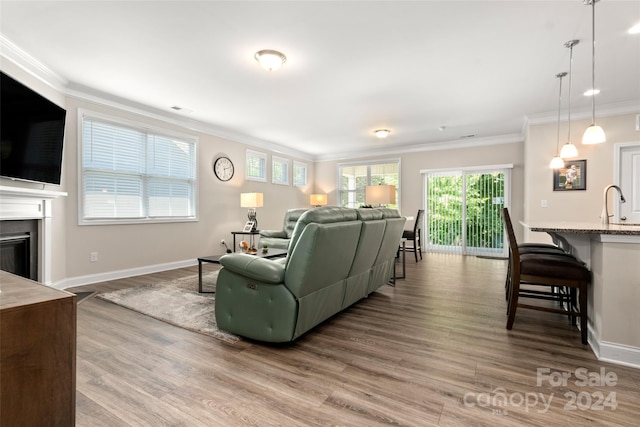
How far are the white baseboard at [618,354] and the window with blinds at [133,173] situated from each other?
5269 mm

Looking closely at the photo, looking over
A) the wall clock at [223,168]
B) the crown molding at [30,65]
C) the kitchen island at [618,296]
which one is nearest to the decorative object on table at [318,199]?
the wall clock at [223,168]

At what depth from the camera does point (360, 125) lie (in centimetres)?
559

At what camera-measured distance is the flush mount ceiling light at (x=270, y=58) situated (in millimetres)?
2947

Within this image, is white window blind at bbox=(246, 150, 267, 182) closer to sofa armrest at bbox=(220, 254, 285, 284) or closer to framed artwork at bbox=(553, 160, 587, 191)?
sofa armrest at bbox=(220, 254, 285, 284)

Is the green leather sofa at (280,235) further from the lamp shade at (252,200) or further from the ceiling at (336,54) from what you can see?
the ceiling at (336,54)

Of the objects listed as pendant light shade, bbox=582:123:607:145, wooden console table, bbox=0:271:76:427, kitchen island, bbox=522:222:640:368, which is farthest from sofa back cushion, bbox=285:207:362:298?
pendant light shade, bbox=582:123:607:145

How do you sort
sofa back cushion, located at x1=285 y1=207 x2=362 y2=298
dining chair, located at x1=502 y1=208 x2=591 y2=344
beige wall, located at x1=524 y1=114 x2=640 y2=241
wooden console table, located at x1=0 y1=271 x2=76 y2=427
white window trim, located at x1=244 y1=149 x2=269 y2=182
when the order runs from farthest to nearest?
white window trim, located at x1=244 y1=149 x2=269 y2=182, beige wall, located at x1=524 y1=114 x2=640 y2=241, dining chair, located at x1=502 y1=208 x2=591 y2=344, sofa back cushion, located at x1=285 y1=207 x2=362 y2=298, wooden console table, located at x1=0 y1=271 x2=76 y2=427

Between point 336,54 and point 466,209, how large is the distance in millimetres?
5103

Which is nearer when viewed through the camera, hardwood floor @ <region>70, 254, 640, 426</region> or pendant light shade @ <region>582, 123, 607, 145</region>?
hardwood floor @ <region>70, 254, 640, 426</region>

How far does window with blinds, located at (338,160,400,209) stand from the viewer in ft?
25.2

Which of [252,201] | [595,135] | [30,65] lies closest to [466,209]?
[595,135]

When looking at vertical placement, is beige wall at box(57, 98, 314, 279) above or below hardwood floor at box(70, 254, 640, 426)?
above

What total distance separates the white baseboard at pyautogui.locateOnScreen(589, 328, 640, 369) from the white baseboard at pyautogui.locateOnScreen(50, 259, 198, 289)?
5.06 meters

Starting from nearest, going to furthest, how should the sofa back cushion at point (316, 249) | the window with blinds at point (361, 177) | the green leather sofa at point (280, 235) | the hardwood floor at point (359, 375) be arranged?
the hardwood floor at point (359, 375) < the sofa back cushion at point (316, 249) < the green leather sofa at point (280, 235) < the window with blinds at point (361, 177)
